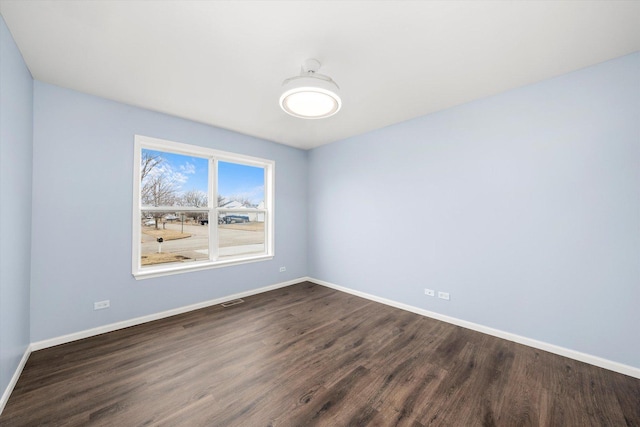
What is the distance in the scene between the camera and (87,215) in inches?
108

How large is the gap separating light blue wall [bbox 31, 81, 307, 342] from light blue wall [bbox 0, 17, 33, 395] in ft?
0.44

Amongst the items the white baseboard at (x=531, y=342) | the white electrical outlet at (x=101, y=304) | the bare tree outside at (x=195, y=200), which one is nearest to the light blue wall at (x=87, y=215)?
the white electrical outlet at (x=101, y=304)

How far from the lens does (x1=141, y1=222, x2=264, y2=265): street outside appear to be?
3.35 metres

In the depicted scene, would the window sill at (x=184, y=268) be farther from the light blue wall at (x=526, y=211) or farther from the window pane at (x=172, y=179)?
the light blue wall at (x=526, y=211)

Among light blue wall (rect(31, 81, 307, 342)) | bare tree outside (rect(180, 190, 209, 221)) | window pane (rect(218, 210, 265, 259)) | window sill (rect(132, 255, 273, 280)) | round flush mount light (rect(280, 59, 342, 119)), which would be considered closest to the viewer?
round flush mount light (rect(280, 59, 342, 119))

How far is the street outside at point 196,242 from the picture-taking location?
335cm

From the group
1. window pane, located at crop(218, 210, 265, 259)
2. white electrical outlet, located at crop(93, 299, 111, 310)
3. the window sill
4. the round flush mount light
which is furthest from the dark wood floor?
the round flush mount light

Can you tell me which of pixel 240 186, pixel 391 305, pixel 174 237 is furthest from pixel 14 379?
pixel 391 305

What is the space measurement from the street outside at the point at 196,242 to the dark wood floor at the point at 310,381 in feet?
3.25

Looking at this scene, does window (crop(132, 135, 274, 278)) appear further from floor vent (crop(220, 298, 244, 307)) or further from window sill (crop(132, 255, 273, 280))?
floor vent (crop(220, 298, 244, 307))

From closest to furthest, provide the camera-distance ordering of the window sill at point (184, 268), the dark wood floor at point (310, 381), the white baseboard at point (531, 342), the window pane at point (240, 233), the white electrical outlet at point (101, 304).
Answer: the dark wood floor at point (310, 381) → the white baseboard at point (531, 342) → the white electrical outlet at point (101, 304) → the window sill at point (184, 268) → the window pane at point (240, 233)

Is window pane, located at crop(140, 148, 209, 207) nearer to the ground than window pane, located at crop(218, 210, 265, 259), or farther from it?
farther from it

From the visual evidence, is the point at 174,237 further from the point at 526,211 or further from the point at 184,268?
the point at 526,211

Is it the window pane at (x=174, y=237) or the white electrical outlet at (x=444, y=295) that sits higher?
the window pane at (x=174, y=237)
